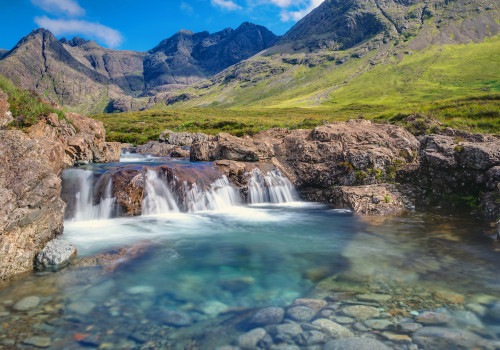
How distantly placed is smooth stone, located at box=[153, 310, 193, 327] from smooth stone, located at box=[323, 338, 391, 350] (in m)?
2.48

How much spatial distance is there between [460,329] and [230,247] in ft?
22.1

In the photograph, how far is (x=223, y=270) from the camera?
7.97m

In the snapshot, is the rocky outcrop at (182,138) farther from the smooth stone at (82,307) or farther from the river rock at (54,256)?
the smooth stone at (82,307)

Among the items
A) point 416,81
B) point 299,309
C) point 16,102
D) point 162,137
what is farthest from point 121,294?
point 416,81

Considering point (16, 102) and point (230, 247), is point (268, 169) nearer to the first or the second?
point (230, 247)

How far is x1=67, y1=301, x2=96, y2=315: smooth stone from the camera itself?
18.5ft

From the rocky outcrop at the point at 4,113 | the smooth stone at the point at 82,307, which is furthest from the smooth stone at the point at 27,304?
the rocky outcrop at the point at 4,113

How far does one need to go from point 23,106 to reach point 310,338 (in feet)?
53.8

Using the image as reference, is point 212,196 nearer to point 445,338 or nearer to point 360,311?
point 360,311

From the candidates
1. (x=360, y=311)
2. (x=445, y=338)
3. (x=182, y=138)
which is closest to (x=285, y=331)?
(x=360, y=311)

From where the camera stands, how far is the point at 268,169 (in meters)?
18.1

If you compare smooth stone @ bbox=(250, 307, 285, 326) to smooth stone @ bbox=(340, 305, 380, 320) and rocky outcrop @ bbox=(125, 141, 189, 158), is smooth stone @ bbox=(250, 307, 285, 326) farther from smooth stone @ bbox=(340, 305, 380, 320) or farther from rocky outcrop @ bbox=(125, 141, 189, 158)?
rocky outcrop @ bbox=(125, 141, 189, 158)

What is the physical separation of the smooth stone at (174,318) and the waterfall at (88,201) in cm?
→ 881

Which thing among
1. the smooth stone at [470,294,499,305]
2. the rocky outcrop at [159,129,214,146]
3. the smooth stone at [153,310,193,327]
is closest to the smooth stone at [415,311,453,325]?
the smooth stone at [470,294,499,305]
